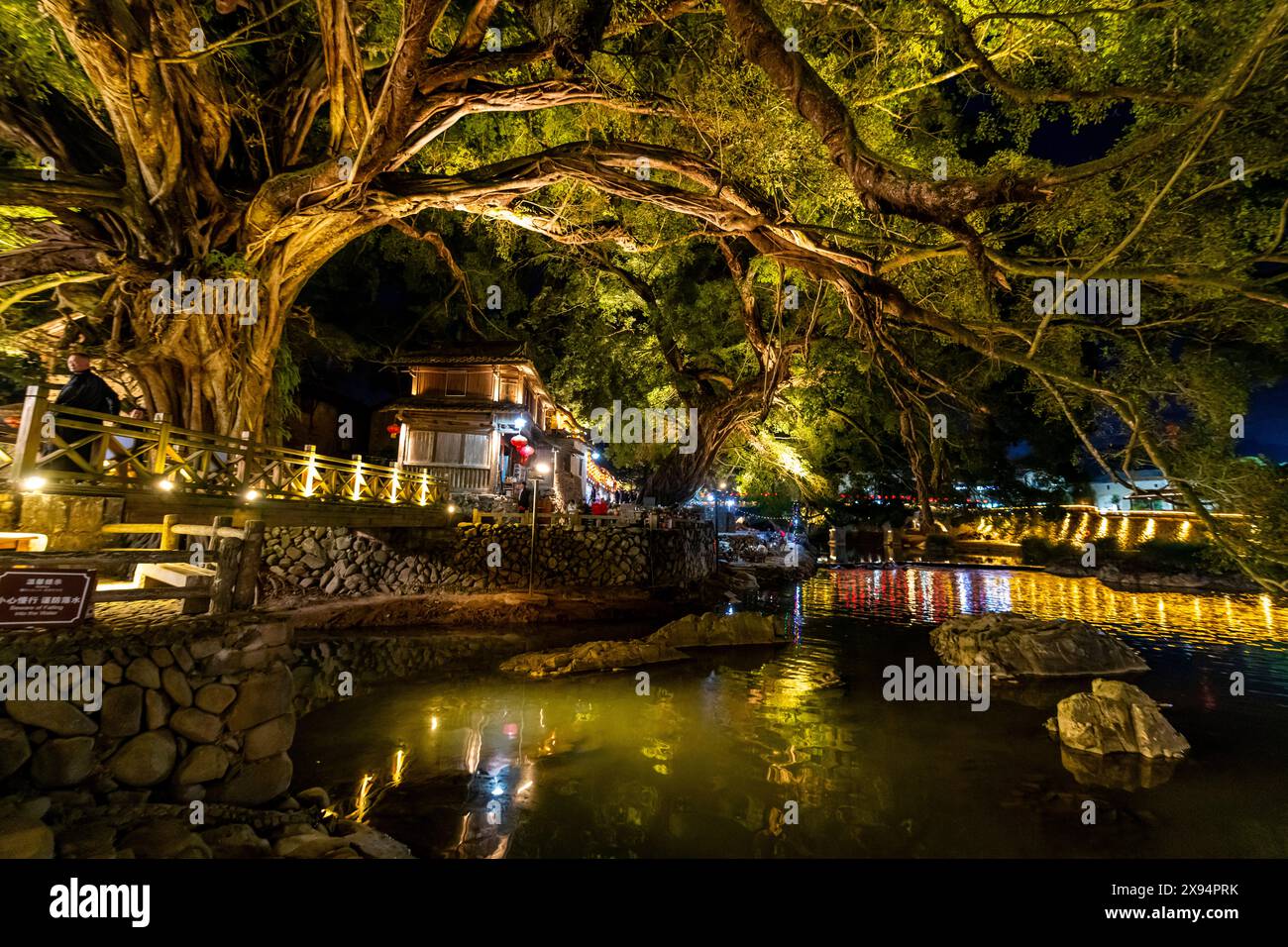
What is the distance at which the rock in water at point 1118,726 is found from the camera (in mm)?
7160

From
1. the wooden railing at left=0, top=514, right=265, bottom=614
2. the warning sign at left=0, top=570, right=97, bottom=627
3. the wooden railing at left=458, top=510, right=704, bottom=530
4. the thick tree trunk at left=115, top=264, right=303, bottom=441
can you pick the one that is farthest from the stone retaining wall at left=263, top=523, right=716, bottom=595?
the warning sign at left=0, top=570, right=97, bottom=627

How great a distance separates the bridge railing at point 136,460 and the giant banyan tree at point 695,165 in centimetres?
128

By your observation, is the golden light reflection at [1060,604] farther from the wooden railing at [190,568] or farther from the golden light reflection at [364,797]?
the wooden railing at [190,568]

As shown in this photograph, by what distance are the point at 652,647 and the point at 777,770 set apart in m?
5.40

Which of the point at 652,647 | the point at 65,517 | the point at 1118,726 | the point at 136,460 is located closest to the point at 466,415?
the point at 652,647

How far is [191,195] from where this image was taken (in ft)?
27.3

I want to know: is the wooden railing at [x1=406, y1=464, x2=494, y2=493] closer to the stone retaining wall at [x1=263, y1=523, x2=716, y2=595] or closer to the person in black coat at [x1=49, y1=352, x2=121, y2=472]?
the stone retaining wall at [x1=263, y1=523, x2=716, y2=595]

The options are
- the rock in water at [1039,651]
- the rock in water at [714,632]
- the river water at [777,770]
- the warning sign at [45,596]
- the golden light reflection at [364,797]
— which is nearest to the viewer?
the warning sign at [45,596]

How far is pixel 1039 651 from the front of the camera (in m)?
11.0

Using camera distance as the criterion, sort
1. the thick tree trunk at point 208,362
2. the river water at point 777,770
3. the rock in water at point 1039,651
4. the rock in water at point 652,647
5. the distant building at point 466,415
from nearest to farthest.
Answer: the river water at point 777,770 → the thick tree trunk at point 208,362 → the rock in water at point 652,647 → the rock in water at point 1039,651 → the distant building at point 466,415

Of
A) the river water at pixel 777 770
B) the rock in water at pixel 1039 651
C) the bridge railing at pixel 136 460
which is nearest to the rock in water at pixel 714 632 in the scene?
the river water at pixel 777 770

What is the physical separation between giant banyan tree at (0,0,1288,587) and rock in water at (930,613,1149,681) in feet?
18.4

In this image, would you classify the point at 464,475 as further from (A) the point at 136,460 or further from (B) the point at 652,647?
(A) the point at 136,460
